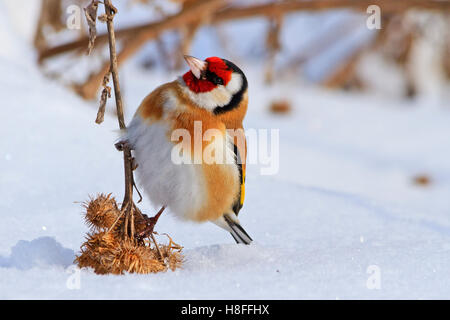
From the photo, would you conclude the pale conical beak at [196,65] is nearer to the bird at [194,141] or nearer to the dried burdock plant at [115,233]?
the bird at [194,141]

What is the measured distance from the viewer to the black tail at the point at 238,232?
2.32m

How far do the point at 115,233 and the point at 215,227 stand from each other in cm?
79

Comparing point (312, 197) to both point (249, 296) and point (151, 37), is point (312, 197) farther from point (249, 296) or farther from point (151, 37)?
point (151, 37)

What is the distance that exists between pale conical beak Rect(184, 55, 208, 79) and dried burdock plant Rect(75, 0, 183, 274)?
0.81 ft

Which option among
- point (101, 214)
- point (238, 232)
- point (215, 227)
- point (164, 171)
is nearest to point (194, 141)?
point (164, 171)

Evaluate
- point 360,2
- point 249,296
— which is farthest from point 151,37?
point 249,296

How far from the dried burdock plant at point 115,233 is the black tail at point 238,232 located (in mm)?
289

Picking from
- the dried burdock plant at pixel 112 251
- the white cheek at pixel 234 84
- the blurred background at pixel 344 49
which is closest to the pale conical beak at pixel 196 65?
the white cheek at pixel 234 84

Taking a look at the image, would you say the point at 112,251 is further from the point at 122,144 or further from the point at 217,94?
the point at 217,94

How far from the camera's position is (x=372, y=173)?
5.88m

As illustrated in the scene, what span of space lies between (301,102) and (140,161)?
5.70 m

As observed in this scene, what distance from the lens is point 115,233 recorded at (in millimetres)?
2057

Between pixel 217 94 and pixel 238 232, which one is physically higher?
pixel 217 94

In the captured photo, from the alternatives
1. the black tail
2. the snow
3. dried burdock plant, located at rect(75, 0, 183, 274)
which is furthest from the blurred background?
dried burdock plant, located at rect(75, 0, 183, 274)
